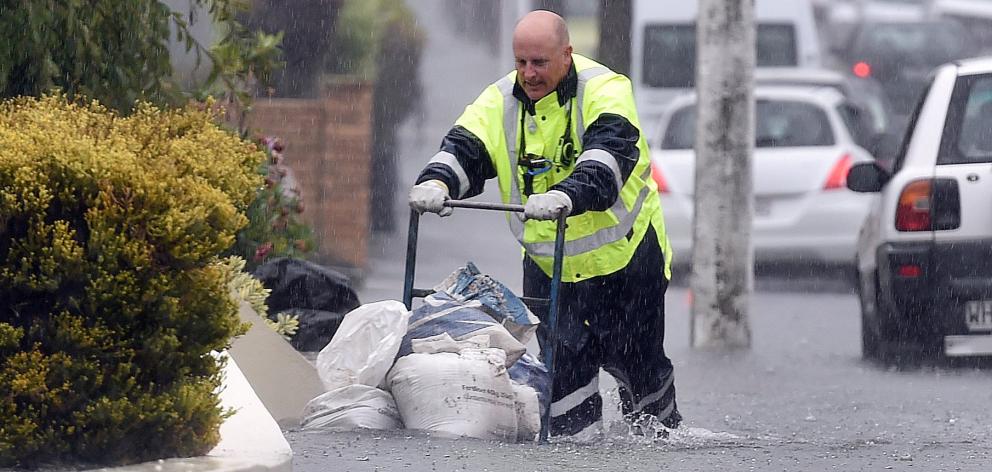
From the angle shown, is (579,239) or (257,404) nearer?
(257,404)

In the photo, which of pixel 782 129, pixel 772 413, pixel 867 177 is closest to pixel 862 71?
pixel 782 129

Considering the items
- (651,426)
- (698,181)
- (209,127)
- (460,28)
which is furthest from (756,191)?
(460,28)

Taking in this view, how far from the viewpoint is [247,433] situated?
5328 mm

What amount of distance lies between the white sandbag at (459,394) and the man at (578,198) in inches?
17.9

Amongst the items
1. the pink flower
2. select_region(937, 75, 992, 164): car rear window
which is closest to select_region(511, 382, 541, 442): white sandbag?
the pink flower

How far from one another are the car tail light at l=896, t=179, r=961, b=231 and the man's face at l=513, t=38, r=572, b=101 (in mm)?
3836

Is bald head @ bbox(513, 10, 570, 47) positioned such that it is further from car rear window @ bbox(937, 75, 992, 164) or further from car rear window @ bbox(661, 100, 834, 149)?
car rear window @ bbox(661, 100, 834, 149)

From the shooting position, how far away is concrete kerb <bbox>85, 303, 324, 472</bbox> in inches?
194

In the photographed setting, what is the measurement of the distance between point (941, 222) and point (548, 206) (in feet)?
13.8

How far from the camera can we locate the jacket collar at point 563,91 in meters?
6.74

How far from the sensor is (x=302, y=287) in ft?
28.4

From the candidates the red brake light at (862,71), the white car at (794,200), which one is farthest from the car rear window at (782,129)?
the red brake light at (862,71)

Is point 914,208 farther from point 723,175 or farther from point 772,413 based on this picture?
point 723,175

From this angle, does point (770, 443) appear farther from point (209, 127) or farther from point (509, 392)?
point (209, 127)
